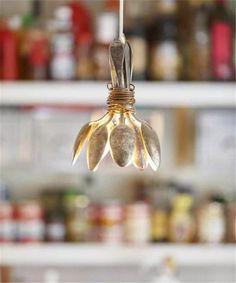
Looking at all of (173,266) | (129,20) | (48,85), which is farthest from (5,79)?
(173,266)

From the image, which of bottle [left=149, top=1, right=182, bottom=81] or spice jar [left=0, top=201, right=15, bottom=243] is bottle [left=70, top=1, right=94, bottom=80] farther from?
spice jar [left=0, top=201, right=15, bottom=243]

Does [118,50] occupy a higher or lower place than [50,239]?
higher

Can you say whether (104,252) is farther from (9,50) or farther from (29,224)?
(9,50)

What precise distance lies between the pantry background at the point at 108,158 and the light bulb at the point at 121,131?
978 mm

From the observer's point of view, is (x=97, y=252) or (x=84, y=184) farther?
(x=84, y=184)

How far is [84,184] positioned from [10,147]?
10.9 inches

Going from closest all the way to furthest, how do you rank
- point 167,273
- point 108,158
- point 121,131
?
1. point 121,131
2. point 167,273
3. point 108,158

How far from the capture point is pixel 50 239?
1795 millimetres

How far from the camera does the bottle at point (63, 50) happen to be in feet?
5.84

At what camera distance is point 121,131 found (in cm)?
77

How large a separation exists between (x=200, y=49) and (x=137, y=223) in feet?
1.84

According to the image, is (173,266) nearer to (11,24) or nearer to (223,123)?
(223,123)

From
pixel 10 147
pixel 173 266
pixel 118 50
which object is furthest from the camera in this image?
pixel 10 147

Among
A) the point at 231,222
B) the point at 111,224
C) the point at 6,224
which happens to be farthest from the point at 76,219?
the point at 231,222
